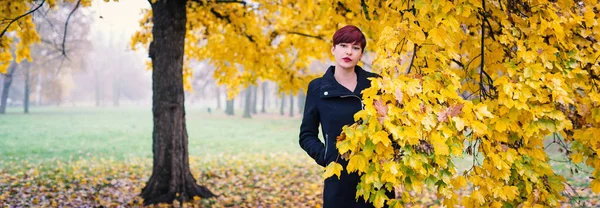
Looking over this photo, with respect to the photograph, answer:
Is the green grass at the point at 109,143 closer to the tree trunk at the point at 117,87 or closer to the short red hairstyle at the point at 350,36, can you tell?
the short red hairstyle at the point at 350,36

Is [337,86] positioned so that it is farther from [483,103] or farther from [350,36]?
[483,103]

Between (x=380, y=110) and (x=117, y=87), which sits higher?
(x=117, y=87)

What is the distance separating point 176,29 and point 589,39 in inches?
178

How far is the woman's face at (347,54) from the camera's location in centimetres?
233

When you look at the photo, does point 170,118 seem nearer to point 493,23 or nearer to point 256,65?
point 256,65

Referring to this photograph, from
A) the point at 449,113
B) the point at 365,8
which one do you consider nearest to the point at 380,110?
the point at 449,113

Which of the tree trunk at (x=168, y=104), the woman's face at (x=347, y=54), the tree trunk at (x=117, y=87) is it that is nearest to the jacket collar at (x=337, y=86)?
the woman's face at (x=347, y=54)

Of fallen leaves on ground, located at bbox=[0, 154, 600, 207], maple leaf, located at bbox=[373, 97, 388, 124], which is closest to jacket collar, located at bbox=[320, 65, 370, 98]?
maple leaf, located at bbox=[373, 97, 388, 124]

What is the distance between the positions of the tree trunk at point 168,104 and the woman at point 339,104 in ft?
11.5

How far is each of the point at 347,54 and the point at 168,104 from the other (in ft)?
12.4

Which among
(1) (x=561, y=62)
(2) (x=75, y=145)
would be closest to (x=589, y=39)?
(1) (x=561, y=62)

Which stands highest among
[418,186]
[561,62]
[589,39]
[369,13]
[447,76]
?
[369,13]

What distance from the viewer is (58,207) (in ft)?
17.2

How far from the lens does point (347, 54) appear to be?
234 centimetres
